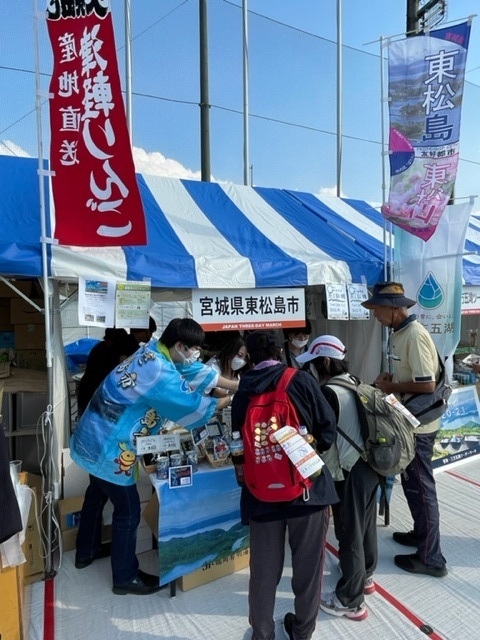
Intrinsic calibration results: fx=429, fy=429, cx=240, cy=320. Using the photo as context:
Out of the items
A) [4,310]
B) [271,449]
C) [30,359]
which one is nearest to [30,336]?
[30,359]

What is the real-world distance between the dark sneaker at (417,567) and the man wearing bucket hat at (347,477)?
50 centimetres

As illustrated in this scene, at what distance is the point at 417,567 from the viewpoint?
2568 mm

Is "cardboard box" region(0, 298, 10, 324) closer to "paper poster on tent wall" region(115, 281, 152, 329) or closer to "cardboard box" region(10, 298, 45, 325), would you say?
"cardboard box" region(10, 298, 45, 325)

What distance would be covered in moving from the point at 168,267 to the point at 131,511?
1582 millimetres

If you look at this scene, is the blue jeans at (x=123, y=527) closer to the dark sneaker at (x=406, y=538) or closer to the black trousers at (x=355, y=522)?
the black trousers at (x=355, y=522)

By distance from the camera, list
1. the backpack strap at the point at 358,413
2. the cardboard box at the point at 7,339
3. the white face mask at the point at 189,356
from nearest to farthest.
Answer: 1. the backpack strap at the point at 358,413
2. the white face mask at the point at 189,356
3. the cardboard box at the point at 7,339

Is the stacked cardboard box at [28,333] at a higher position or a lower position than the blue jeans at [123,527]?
higher

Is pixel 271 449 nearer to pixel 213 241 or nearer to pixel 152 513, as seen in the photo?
pixel 152 513

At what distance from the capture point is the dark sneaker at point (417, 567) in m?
2.53

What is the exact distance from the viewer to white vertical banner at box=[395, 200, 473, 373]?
3619 mm

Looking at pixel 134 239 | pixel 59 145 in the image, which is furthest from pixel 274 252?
pixel 59 145

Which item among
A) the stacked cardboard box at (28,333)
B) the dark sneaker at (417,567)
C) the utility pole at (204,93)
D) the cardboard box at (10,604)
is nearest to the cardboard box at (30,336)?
the stacked cardboard box at (28,333)

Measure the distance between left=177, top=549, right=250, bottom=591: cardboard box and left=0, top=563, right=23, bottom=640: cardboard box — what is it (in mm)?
855

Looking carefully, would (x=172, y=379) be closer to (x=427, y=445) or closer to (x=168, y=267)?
(x=168, y=267)
